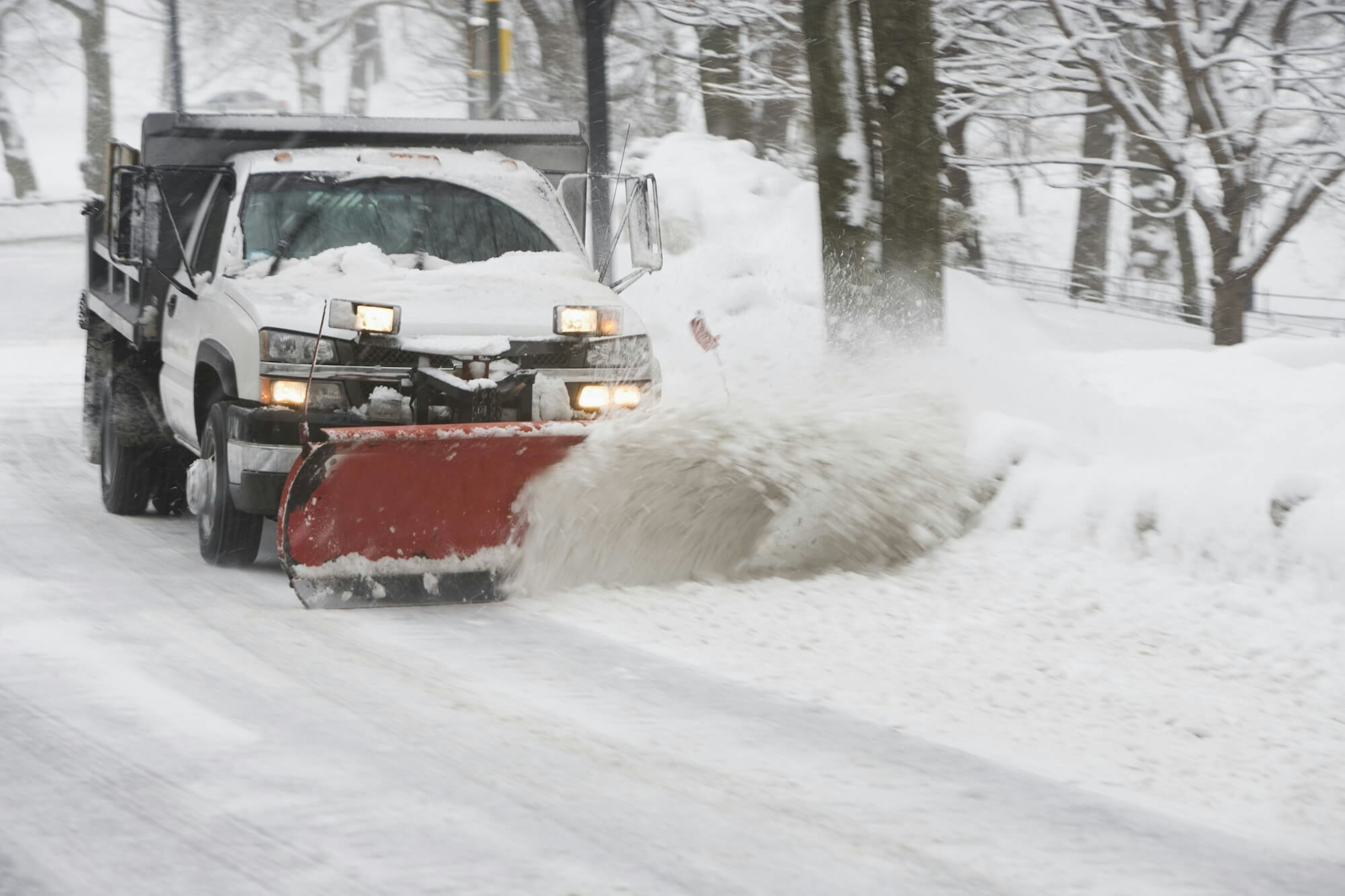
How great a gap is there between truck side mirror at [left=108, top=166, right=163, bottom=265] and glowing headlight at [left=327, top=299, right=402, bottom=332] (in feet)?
4.86

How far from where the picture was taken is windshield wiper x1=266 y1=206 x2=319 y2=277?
273 inches

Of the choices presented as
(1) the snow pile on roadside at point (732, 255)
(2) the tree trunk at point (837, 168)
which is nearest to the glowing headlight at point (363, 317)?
(2) the tree trunk at point (837, 168)

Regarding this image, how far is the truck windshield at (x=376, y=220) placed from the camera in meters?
7.13

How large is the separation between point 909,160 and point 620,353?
3223 millimetres

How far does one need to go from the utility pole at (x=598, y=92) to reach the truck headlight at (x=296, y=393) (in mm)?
4978

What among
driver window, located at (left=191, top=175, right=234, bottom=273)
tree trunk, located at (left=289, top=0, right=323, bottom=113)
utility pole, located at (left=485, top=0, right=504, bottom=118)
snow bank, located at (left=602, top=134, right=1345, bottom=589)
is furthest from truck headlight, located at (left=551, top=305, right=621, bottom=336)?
tree trunk, located at (left=289, top=0, right=323, bottom=113)

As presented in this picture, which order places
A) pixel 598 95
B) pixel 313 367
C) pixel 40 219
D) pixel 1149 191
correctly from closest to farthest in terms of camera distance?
1. pixel 313 367
2. pixel 598 95
3. pixel 1149 191
4. pixel 40 219

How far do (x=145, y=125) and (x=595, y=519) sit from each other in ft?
10.9

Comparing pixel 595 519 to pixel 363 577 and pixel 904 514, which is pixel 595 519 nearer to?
pixel 363 577

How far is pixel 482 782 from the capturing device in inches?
161

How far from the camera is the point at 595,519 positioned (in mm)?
6449

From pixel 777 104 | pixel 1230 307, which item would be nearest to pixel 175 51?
pixel 777 104

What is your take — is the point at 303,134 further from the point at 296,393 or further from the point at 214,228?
the point at 296,393

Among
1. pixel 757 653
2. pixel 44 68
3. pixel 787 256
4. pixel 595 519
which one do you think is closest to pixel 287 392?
pixel 595 519
